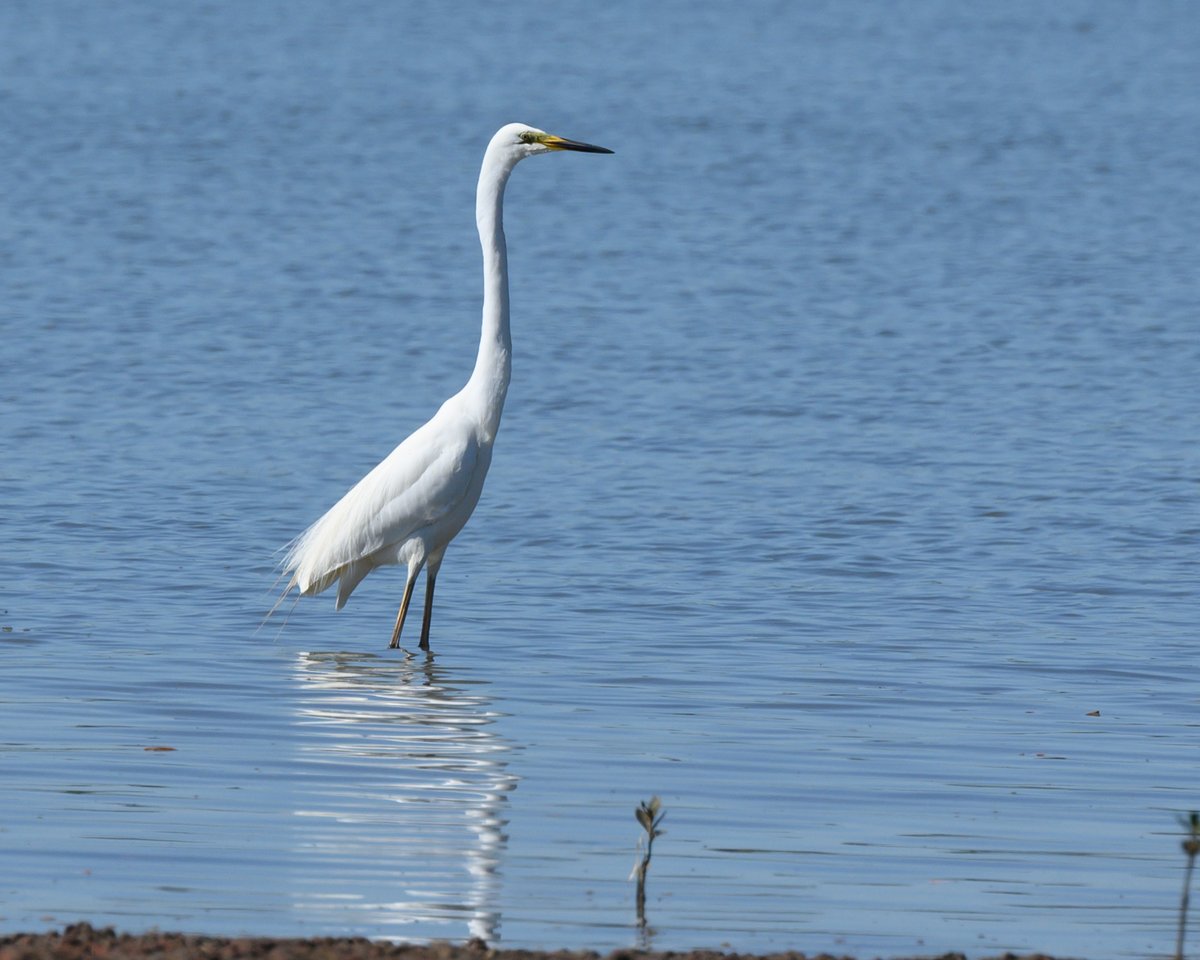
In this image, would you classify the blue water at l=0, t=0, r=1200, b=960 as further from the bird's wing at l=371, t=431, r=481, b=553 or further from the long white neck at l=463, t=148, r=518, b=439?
the long white neck at l=463, t=148, r=518, b=439

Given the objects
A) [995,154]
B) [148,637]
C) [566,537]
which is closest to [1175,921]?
[148,637]

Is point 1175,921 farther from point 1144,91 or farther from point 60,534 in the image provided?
point 1144,91

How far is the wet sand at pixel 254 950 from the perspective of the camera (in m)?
4.91

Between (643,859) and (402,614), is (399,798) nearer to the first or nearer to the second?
(643,859)

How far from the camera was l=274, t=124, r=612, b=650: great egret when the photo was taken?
978cm

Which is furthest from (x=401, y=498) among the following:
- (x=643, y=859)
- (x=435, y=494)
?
(x=643, y=859)

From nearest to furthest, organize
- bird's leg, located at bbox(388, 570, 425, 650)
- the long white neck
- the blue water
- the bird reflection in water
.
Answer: the bird reflection in water, the blue water, bird's leg, located at bbox(388, 570, 425, 650), the long white neck

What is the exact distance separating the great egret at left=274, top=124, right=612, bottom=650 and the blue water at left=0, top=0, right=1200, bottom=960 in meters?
0.42

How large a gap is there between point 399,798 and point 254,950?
2.14 meters

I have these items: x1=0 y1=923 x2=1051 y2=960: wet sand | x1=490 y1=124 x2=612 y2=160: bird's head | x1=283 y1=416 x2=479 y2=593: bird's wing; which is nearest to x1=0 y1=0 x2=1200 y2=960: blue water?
x1=0 y1=923 x2=1051 y2=960: wet sand

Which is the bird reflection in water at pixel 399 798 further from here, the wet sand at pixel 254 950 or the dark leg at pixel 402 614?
the wet sand at pixel 254 950

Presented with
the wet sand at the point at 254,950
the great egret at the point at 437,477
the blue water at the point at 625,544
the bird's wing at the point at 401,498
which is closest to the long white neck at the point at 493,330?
the great egret at the point at 437,477

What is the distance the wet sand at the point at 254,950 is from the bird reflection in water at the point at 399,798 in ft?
1.44

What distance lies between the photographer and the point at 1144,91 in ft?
139
